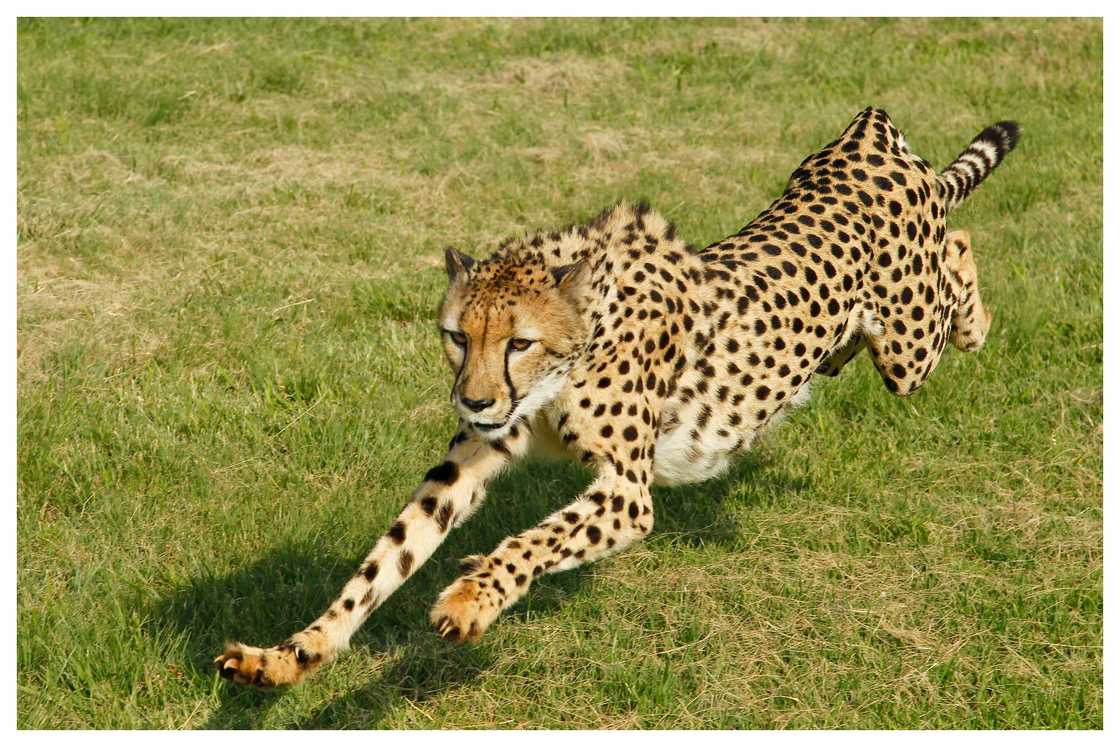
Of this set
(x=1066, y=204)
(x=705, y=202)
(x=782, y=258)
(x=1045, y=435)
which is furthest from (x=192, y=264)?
(x=1066, y=204)

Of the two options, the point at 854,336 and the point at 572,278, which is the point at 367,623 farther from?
the point at 854,336

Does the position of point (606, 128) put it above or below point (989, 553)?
above

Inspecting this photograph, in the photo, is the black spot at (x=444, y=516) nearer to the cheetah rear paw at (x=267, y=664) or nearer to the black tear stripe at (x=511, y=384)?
the black tear stripe at (x=511, y=384)

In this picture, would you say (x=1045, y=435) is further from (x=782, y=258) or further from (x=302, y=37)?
(x=302, y=37)

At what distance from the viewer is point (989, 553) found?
5.53m

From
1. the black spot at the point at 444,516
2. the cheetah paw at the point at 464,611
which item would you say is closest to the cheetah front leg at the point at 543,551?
the cheetah paw at the point at 464,611

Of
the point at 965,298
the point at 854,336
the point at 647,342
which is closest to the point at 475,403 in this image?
the point at 647,342

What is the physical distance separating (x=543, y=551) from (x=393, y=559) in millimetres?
432

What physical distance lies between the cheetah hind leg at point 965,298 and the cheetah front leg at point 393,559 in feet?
7.29

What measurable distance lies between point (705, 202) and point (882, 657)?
4277mm

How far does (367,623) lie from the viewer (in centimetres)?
499

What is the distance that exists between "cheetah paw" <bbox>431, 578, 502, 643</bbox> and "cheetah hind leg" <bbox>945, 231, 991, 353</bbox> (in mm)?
2763

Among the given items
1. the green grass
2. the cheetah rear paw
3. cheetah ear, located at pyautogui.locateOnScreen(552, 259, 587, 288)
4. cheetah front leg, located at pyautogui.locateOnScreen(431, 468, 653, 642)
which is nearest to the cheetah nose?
cheetah front leg, located at pyautogui.locateOnScreen(431, 468, 653, 642)

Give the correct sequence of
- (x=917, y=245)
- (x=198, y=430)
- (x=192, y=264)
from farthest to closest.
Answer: (x=192, y=264) → (x=198, y=430) → (x=917, y=245)
